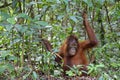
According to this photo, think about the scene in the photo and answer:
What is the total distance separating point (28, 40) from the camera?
12.7 feet

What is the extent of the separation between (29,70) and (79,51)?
2.12 meters

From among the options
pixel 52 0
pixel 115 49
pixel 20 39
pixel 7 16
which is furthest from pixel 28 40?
pixel 115 49

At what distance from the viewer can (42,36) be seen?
13.7 feet

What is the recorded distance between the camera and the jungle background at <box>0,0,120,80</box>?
9.53ft

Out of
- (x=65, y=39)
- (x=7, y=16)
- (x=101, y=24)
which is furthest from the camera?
(x=101, y=24)

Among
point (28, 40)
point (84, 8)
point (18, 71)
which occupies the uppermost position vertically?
point (84, 8)

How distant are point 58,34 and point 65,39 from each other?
22.0 inches

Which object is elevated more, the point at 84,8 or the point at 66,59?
the point at 84,8

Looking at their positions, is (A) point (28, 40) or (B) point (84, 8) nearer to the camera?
(A) point (28, 40)

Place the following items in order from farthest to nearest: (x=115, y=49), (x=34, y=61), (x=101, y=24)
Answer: (x=101, y=24) < (x=115, y=49) < (x=34, y=61)

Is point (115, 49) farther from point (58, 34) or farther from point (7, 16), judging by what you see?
point (7, 16)

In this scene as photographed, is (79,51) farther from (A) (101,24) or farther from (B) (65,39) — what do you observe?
(A) (101,24)

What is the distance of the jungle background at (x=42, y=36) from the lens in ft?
9.53

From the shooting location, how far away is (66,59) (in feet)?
17.7
